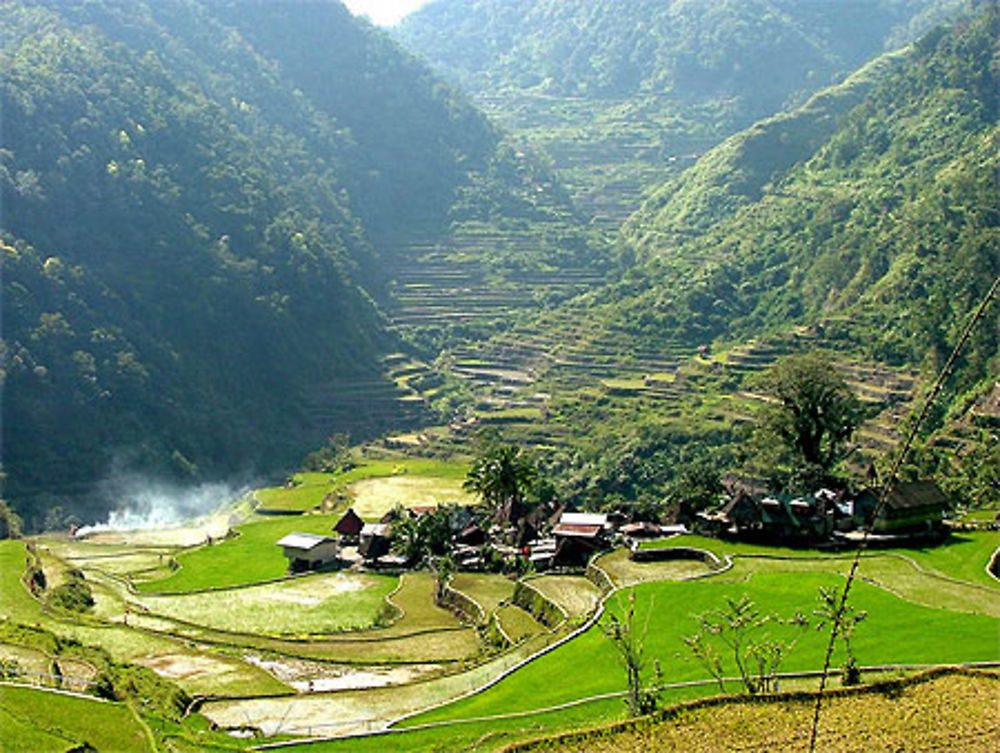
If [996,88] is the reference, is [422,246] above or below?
below

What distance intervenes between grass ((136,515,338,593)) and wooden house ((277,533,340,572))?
0.61m

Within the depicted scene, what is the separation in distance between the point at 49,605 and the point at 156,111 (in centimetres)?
8666

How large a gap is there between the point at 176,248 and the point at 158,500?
32.1 meters

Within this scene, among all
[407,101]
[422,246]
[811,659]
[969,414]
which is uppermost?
[407,101]

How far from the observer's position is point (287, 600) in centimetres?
4047

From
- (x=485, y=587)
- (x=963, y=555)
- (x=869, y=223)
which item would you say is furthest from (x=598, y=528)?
(x=869, y=223)

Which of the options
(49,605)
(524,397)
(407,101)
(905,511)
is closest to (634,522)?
(905,511)

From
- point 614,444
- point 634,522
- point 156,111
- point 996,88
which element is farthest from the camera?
point 156,111

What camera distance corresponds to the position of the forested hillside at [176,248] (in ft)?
272

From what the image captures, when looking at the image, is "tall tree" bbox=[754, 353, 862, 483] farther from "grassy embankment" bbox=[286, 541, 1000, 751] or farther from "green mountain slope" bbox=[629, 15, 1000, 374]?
"green mountain slope" bbox=[629, 15, 1000, 374]

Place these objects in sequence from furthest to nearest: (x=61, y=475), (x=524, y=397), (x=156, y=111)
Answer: (x=156, y=111), (x=524, y=397), (x=61, y=475)

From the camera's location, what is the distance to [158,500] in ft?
251

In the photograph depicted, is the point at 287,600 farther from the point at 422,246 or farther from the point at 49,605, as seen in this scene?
the point at 422,246

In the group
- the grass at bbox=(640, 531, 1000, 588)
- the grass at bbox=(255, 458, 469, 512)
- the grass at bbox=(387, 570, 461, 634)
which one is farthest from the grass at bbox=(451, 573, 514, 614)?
the grass at bbox=(255, 458, 469, 512)
